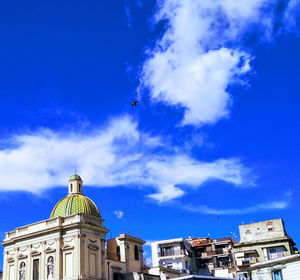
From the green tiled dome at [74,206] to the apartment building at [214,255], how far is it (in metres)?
23.9

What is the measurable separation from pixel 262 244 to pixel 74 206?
87.9ft

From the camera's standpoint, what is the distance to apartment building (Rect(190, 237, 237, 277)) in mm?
72250

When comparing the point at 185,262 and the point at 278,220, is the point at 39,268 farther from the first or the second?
the point at 278,220

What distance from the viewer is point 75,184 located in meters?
64.1

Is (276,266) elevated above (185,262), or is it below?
below

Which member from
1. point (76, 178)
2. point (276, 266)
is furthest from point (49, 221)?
point (276, 266)

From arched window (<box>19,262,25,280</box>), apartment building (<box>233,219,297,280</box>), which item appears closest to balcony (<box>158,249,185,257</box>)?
apartment building (<box>233,219,297,280</box>)

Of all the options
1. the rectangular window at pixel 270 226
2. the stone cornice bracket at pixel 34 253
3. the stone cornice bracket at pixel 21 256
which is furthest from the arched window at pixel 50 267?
the rectangular window at pixel 270 226

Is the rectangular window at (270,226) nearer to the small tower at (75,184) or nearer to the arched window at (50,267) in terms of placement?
the small tower at (75,184)

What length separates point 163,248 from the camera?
2867 inches

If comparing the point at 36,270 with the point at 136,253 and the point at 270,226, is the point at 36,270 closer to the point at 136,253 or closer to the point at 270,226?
the point at 136,253

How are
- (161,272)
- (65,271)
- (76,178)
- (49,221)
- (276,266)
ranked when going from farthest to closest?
1. (76,178)
2. (161,272)
3. (49,221)
4. (65,271)
5. (276,266)

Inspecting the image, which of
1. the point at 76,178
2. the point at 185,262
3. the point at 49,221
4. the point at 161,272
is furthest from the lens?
the point at 185,262

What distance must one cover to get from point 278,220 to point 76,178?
3017 cm
